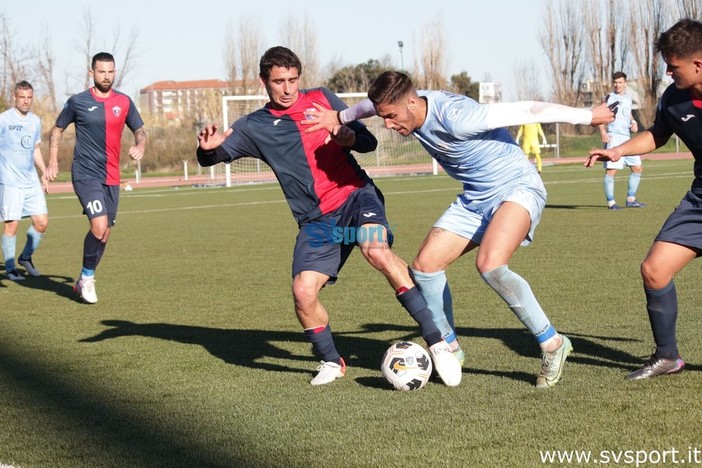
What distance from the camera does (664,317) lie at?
556cm

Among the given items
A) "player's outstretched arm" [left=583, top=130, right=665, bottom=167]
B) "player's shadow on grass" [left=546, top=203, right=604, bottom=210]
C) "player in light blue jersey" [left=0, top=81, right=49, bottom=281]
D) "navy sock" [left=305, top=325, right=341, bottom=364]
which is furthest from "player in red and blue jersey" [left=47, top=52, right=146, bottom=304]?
"player's shadow on grass" [left=546, top=203, right=604, bottom=210]

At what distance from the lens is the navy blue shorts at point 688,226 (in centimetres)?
543

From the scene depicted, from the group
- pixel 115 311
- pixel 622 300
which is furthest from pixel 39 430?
pixel 622 300

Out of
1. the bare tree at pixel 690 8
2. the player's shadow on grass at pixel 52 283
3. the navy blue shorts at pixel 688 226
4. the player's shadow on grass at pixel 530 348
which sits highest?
the bare tree at pixel 690 8

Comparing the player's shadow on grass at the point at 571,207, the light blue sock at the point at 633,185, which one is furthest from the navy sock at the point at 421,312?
the player's shadow on grass at the point at 571,207

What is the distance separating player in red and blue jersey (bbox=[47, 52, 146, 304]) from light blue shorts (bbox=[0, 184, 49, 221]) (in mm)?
2101

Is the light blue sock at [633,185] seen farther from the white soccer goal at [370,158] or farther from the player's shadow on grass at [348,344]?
the white soccer goal at [370,158]

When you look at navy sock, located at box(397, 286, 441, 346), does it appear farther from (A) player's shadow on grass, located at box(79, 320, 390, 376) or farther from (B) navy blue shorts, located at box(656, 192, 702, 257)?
(B) navy blue shorts, located at box(656, 192, 702, 257)

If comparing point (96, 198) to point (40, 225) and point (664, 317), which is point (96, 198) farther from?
point (664, 317)

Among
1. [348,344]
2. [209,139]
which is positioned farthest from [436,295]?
[209,139]

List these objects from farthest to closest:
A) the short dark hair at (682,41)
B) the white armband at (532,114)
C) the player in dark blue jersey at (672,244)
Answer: the player in dark blue jersey at (672,244) < the white armband at (532,114) < the short dark hair at (682,41)

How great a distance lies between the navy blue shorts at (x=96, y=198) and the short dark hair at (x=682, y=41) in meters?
6.27

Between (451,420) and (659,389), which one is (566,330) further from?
(451,420)

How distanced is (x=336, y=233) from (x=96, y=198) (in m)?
4.54
